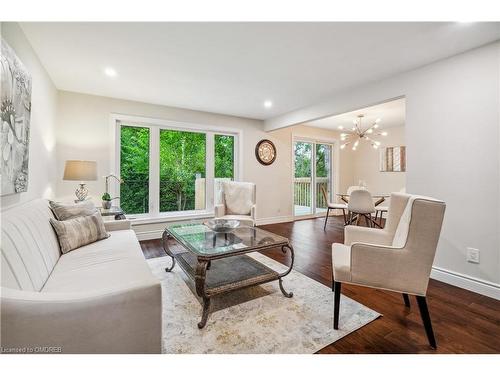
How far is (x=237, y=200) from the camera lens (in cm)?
390

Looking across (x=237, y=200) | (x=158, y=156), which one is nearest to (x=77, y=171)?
(x=158, y=156)

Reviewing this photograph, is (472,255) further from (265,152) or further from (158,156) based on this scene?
(158,156)

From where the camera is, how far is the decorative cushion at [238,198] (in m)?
3.84

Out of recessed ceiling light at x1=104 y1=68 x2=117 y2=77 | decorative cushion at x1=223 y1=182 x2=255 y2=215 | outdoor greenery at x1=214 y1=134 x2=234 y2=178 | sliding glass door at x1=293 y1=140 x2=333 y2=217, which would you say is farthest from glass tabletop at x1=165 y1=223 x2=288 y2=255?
sliding glass door at x1=293 y1=140 x2=333 y2=217

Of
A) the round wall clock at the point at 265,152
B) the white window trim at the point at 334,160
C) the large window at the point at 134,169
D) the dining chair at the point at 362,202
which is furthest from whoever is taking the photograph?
the white window trim at the point at 334,160

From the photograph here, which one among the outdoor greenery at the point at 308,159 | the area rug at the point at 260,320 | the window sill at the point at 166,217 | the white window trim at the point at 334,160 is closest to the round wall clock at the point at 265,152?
the white window trim at the point at 334,160

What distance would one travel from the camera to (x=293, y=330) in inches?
61.4

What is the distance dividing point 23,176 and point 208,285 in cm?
169

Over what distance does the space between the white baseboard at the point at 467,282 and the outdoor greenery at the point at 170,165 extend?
3598 mm

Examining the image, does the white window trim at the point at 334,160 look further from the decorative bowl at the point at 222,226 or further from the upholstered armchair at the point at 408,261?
the upholstered armchair at the point at 408,261

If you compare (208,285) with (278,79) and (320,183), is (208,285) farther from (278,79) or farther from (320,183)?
(320,183)

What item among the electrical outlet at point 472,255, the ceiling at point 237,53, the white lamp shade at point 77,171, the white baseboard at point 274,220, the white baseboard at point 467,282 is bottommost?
the white baseboard at point 467,282

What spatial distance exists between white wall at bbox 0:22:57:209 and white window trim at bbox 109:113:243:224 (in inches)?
29.8

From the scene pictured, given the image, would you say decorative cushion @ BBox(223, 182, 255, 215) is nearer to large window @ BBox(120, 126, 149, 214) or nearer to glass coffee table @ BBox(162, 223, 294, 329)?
glass coffee table @ BBox(162, 223, 294, 329)
